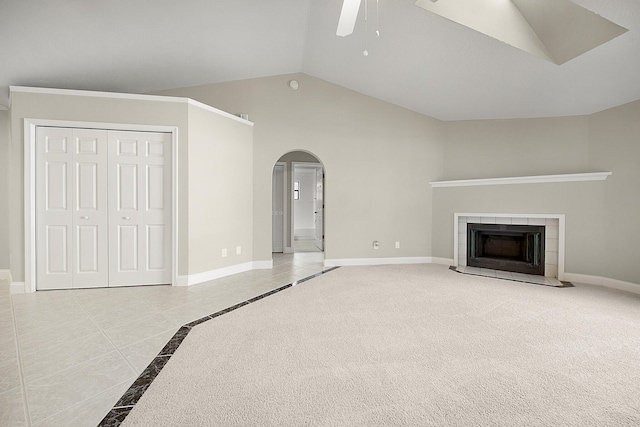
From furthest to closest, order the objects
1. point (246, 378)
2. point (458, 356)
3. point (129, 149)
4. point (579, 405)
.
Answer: point (129, 149) → point (458, 356) → point (246, 378) → point (579, 405)

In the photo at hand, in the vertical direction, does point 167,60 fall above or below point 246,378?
above

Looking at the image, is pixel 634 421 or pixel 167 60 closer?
pixel 634 421

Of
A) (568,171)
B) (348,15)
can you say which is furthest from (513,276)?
(348,15)

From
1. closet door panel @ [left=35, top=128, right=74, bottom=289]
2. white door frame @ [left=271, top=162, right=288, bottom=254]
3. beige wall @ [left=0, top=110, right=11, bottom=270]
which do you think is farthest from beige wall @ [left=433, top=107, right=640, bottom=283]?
beige wall @ [left=0, top=110, right=11, bottom=270]

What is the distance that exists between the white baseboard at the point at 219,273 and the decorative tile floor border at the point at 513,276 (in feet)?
10.4

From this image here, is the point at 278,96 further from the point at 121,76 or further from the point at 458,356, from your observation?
the point at 458,356

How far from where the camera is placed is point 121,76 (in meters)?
4.23

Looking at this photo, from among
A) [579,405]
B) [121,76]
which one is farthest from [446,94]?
[121,76]

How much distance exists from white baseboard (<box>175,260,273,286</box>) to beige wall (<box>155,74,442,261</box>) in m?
0.14

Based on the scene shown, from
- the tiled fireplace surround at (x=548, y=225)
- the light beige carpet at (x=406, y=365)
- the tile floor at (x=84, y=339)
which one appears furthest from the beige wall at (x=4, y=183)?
the tiled fireplace surround at (x=548, y=225)

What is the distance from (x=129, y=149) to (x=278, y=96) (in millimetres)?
2418

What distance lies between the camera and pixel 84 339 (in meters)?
2.46

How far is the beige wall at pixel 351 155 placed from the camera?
521 centimetres

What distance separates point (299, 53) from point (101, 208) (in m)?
3.44
